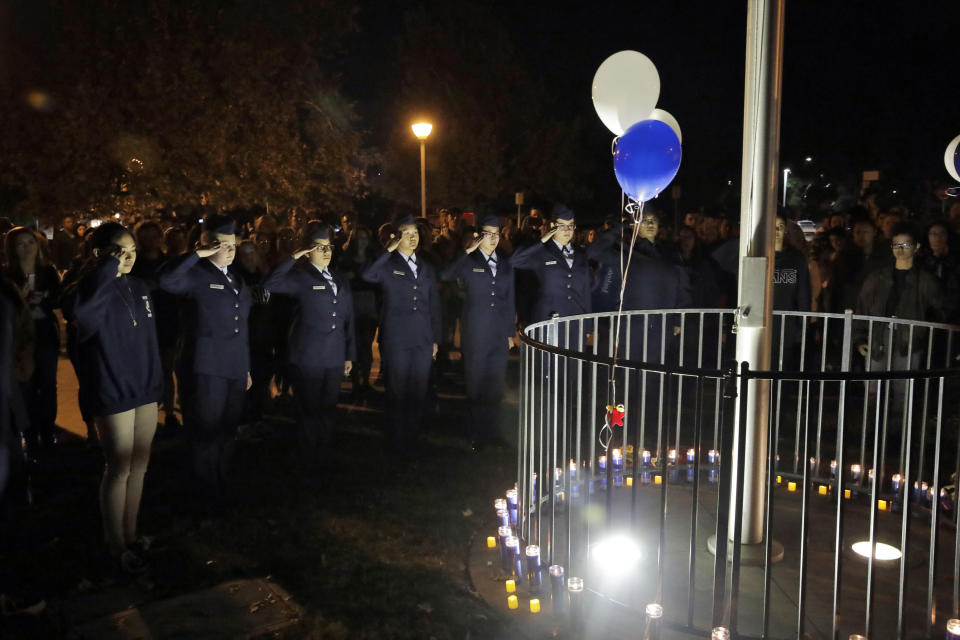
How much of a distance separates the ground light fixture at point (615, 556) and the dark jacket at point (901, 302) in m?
3.89

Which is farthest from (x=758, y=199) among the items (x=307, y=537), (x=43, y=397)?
(x=43, y=397)

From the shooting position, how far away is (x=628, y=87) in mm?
5785

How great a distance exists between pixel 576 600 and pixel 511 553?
795mm

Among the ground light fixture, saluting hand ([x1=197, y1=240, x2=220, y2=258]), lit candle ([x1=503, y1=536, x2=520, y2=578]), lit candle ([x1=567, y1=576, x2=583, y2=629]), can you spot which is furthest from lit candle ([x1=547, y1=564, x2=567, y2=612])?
saluting hand ([x1=197, y1=240, x2=220, y2=258])

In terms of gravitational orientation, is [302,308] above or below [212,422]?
above

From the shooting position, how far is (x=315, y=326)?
6383 mm

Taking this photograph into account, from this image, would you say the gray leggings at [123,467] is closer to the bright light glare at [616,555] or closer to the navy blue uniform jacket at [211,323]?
the navy blue uniform jacket at [211,323]

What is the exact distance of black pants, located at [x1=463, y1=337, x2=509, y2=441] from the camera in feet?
23.8

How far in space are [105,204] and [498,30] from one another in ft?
76.6

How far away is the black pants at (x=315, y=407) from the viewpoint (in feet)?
21.2

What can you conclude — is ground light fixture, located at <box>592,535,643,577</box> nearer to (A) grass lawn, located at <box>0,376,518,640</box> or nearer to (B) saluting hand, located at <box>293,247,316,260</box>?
(A) grass lawn, located at <box>0,376,518,640</box>

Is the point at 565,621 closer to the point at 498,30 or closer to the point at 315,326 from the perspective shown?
the point at 315,326

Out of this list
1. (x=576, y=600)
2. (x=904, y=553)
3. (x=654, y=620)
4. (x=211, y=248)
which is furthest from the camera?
(x=211, y=248)

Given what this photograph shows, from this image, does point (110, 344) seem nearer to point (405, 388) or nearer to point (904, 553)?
point (405, 388)
